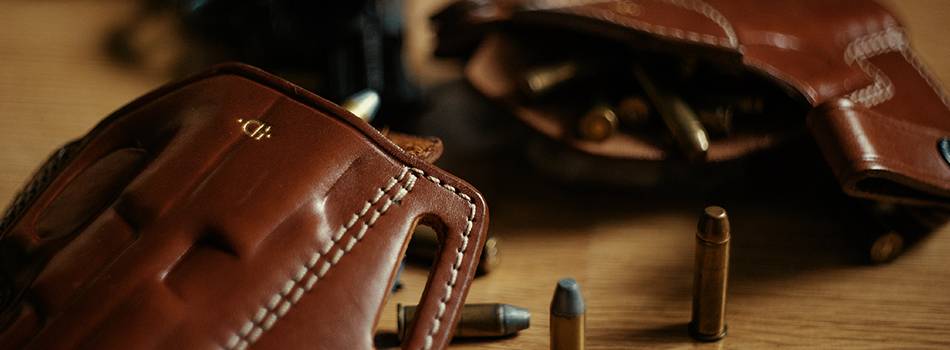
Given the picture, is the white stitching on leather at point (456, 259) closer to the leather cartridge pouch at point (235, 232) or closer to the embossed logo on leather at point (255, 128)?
the leather cartridge pouch at point (235, 232)

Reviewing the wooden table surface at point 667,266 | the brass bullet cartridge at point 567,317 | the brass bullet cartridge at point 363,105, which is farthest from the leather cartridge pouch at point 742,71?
the brass bullet cartridge at point 567,317

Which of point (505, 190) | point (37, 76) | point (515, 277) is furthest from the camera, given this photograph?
point (37, 76)

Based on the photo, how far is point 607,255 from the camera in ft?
4.41

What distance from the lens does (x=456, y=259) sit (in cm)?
101

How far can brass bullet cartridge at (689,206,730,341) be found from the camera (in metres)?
1.09

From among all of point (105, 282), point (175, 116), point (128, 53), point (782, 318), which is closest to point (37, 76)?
point (128, 53)

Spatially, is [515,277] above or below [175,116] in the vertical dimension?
below

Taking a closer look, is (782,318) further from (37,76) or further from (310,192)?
(37,76)

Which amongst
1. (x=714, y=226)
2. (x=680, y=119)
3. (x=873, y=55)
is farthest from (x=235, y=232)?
(x=873, y=55)

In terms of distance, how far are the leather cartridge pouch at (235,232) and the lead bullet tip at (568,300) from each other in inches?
3.8

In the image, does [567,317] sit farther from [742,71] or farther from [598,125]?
[742,71]

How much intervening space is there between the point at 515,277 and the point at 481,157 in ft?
1.04

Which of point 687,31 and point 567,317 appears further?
point 687,31

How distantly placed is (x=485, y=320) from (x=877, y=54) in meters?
0.74
